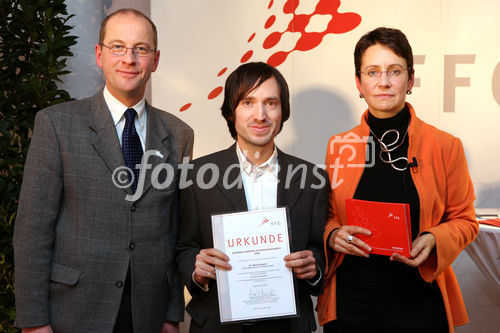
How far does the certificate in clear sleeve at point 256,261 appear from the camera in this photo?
1.77 m

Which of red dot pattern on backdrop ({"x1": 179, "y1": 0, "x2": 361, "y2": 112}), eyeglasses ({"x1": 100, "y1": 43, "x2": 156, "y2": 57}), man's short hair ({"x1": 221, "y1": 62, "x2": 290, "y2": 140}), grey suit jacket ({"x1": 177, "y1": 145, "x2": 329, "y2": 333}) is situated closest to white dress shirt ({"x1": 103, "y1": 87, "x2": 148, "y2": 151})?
eyeglasses ({"x1": 100, "y1": 43, "x2": 156, "y2": 57})

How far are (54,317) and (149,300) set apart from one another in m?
0.41

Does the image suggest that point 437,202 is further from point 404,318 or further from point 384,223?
point 404,318

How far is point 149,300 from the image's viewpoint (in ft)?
6.55

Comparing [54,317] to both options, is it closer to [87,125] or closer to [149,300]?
[149,300]

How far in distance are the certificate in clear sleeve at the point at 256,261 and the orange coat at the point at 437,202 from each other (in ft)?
1.40

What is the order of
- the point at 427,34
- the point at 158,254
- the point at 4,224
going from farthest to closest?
the point at 427,34 → the point at 4,224 → the point at 158,254

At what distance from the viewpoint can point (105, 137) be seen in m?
1.98

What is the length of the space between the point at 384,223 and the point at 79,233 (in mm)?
1330

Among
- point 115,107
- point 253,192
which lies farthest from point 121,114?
point 253,192

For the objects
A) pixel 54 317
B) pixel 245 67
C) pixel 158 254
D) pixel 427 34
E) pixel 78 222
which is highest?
pixel 427 34

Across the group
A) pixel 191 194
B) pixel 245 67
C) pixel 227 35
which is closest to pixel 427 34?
pixel 227 35

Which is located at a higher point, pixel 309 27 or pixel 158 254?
pixel 309 27

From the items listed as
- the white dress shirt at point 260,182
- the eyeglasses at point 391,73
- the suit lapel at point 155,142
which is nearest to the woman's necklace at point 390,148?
the eyeglasses at point 391,73
